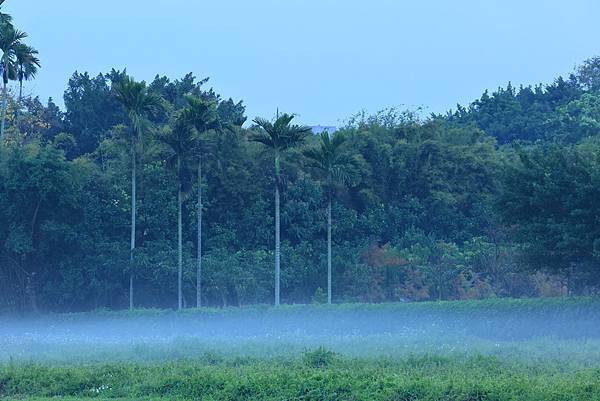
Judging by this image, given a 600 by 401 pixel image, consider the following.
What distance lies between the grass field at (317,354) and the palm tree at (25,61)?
12.6 metres

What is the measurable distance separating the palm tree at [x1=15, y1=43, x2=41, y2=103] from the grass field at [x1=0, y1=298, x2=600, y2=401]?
41.2ft

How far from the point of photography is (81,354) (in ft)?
105

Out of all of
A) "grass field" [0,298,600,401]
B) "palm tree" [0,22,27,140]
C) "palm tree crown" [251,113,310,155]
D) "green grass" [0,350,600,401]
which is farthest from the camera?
"palm tree" [0,22,27,140]

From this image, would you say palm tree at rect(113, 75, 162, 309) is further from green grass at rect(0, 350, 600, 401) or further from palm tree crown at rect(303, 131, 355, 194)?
green grass at rect(0, 350, 600, 401)

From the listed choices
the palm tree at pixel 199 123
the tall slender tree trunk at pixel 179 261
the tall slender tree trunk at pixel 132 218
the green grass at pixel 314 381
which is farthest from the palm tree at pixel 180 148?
the green grass at pixel 314 381

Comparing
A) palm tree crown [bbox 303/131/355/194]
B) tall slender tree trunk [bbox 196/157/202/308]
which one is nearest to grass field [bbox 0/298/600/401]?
tall slender tree trunk [bbox 196/157/202/308]

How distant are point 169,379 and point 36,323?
2519 centimetres

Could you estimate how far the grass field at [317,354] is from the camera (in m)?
21.9

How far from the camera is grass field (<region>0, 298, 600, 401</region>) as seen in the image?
2188 centimetres

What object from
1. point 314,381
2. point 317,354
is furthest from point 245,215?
point 314,381

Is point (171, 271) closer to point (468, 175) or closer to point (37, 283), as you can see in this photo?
point (37, 283)

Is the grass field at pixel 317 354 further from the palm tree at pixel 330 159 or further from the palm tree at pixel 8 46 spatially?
the palm tree at pixel 8 46

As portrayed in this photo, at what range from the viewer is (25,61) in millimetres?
52719

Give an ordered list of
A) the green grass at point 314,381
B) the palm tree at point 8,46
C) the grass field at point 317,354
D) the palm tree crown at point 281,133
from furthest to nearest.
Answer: the palm tree at point 8,46, the palm tree crown at point 281,133, the grass field at point 317,354, the green grass at point 314,381
